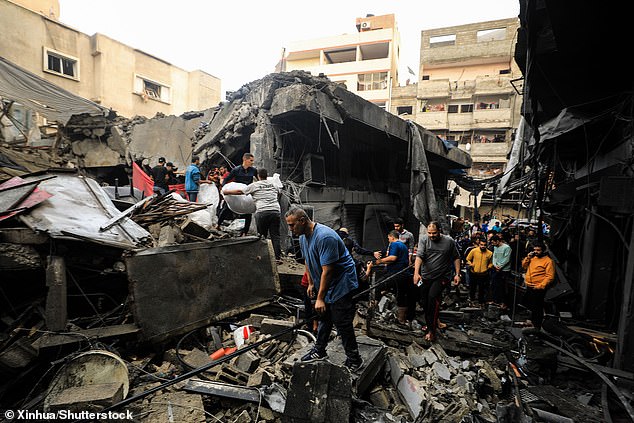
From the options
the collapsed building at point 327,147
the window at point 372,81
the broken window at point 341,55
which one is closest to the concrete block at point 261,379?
the collapsed building at point 327,147

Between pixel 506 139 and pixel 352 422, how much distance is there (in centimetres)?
3005

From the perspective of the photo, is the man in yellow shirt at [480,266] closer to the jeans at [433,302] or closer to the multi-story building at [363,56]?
the jeans at [433,302]

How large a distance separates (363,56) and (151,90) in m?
23.6

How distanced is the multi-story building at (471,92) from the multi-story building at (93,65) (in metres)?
21.6

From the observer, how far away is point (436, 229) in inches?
210

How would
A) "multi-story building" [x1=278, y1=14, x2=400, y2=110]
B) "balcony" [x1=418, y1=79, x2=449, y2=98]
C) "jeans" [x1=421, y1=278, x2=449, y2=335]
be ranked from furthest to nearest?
"multi-story building" [x1=278, y1=14, x2=400, y2=110]
"balcony" [x1=418, y1=79, x2=449, y2=98]
"jeans" [x1=421, y1=278, x2=449, y2=335]

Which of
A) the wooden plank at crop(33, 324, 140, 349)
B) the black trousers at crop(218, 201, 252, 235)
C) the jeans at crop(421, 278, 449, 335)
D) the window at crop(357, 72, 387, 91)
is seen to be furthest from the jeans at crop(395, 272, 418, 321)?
the window at crop(357, 72, 387, 91)

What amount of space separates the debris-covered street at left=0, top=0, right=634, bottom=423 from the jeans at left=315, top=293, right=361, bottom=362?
0.02 m

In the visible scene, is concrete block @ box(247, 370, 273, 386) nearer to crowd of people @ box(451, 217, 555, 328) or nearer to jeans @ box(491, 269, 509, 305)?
crowd of people @ box(451, 217, 555, 328)

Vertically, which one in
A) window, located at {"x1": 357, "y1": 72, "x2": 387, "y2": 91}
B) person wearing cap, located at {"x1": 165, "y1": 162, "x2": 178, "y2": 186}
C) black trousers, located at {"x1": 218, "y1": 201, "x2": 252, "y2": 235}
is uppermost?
window, located at {"x1": 357, "y1": 72, "x2": 387, "y2": 91}

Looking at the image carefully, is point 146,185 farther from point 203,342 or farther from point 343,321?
point 343,321

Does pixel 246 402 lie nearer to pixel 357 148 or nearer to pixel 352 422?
pixel 352 422

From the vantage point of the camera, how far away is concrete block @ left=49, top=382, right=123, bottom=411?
2.82 meters

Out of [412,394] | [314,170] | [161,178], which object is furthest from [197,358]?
[161,178]
